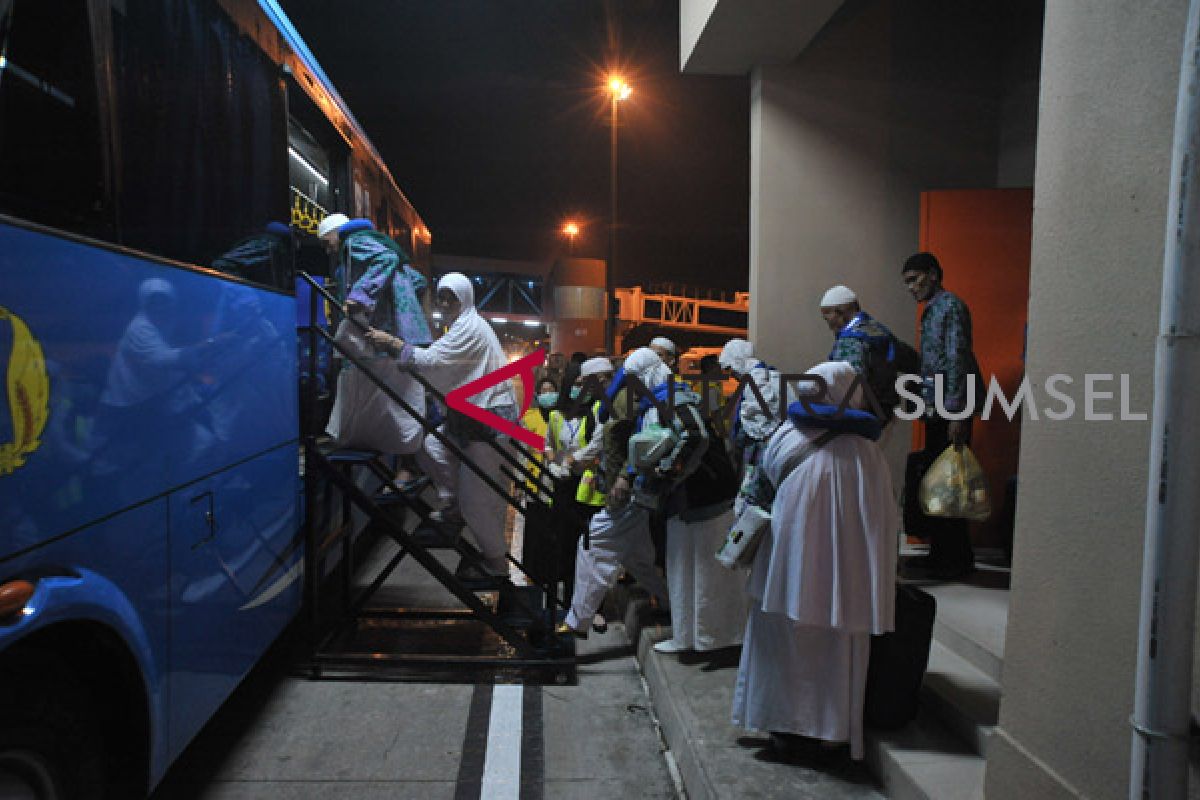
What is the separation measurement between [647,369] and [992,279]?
281 centimetres

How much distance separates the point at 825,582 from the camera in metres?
3.04

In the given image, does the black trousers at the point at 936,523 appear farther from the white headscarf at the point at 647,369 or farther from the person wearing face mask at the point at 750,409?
the white headscarf at the point at 647,369

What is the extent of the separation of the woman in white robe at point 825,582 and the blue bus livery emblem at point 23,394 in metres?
2.59

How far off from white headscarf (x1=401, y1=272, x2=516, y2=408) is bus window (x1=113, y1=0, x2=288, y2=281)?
1.67m

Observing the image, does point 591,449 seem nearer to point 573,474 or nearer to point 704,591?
point 573,474

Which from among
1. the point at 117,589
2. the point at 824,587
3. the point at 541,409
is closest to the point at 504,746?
the point at 824,587

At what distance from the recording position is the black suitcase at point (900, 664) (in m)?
3.13

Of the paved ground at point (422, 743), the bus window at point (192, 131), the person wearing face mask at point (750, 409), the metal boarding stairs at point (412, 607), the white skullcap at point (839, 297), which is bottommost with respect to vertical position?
the paved ground at point (422, 743)

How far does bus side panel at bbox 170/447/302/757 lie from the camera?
108 inches

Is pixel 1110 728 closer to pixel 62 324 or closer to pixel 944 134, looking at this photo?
pixel 62 324

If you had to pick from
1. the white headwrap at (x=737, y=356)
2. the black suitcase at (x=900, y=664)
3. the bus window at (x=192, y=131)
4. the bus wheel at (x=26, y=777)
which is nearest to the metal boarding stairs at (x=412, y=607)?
the bus window at (x=192, y=131)

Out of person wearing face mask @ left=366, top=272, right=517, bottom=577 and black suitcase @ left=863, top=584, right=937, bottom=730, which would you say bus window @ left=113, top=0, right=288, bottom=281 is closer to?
person wearing face mask @ left=366, top=272, right=517, bottom=577

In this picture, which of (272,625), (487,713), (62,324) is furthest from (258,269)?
(487,713)

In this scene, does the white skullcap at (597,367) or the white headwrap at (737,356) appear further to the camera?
the white skullcap at (597,367)
